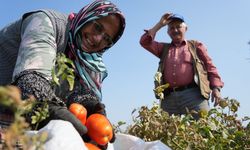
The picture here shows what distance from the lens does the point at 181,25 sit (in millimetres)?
3537

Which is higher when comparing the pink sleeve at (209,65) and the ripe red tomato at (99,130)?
the ripe red tomato at (99,130)

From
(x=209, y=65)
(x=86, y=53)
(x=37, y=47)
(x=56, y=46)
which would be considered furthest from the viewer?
(x=209, y=65)

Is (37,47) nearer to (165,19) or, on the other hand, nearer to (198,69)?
(198,69)

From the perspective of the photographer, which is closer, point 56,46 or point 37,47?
point 37,47

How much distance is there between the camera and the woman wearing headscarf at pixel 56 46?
1.20m

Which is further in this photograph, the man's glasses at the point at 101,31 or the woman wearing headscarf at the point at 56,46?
the man's glasses at the point at 101,31

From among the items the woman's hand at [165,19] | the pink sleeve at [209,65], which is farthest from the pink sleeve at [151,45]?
the pink sleeve at [209,65]

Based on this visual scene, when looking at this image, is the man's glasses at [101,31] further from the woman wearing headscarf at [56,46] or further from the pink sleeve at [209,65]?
the pink sleeve at [209,65]

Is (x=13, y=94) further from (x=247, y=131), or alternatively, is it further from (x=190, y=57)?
(x=190, y=57)

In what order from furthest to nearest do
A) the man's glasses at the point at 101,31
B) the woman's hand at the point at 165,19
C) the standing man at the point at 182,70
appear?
1. the woman's hand at the point at 165,19
2. the standing man at the point at 182,70
3. the man's glasses at the point at 101,31

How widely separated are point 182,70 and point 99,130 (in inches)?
92.0

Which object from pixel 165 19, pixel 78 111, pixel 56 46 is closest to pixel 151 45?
pixel 165 19

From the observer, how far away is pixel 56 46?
1460 millimetres

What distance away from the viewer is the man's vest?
3.25m
